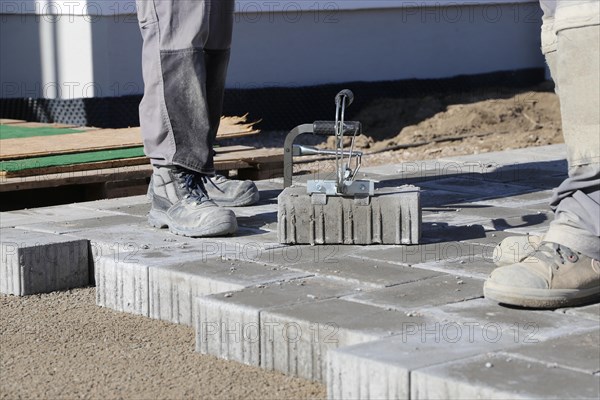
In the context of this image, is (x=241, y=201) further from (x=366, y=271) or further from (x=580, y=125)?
(x=580, y=125)

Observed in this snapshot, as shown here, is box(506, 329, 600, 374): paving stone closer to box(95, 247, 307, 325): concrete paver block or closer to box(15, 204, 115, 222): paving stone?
box(95, 247, 307, 325): concrete paver block

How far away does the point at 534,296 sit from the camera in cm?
315

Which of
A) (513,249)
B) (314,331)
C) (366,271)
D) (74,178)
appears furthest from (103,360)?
(74,178)

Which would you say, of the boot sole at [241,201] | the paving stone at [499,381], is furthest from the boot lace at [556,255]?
the boot sole at [241,201]

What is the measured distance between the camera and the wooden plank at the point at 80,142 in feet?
19.5

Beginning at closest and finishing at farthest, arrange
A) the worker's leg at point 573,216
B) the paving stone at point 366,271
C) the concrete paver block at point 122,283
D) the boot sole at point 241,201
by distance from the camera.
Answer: the worker's leg at point 573,216 → the paving stone at point 366,271 → the concrete paver block at point 122,283 → the boot sole at point 241,201

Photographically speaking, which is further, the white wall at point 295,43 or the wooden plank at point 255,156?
the white wall at point 295,43

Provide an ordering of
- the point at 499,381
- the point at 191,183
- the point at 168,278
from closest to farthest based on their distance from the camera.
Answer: the point at 499,381
the point at 168,278
the point at 191,183

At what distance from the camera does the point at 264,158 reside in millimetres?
6098

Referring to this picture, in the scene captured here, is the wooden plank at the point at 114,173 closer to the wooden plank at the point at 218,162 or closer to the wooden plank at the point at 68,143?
the wooden plank at the point at 218,162

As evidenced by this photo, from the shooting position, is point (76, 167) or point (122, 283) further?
point (76, 167)

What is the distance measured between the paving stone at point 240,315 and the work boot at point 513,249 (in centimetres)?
52

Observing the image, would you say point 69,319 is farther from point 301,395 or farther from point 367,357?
point 367,357

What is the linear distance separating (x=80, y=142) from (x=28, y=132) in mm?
817
